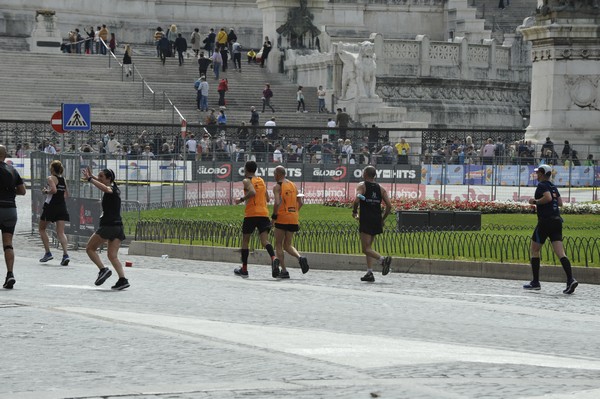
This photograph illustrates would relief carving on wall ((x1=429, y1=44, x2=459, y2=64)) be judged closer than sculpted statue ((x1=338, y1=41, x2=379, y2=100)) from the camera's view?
No

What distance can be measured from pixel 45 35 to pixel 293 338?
50.7 meters

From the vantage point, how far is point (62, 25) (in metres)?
70.0

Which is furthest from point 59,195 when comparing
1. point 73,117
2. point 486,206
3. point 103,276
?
point 486,206

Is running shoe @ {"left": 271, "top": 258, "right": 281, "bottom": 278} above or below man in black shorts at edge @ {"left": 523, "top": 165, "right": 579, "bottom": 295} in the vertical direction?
below

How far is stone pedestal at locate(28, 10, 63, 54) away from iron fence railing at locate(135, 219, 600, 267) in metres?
35.3

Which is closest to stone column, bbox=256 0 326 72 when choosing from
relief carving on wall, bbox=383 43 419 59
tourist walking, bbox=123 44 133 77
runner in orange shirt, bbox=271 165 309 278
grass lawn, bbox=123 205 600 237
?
relief carving on wall, bbox=383 43 419 59

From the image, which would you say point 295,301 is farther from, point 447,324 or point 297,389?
point 297,389

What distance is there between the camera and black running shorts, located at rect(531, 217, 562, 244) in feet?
69.8

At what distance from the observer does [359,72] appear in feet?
190

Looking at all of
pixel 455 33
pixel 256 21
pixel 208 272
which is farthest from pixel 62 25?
pixel 208 272

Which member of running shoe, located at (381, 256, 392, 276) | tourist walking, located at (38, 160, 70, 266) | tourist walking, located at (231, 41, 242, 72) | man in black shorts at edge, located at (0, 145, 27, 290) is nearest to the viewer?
man in black shorts at edge, located at (0, 145, 27, 290)

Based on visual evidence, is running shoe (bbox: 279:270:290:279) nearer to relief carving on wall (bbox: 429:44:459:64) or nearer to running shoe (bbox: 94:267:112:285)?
running shoe (bbox: 94:267:112:285)

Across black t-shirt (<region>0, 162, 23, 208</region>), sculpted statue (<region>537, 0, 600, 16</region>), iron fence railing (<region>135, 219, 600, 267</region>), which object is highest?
sculpted statue (<region>537, 0, 600, 16</region>)

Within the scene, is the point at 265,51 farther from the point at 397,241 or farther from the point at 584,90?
the point at 397,241
